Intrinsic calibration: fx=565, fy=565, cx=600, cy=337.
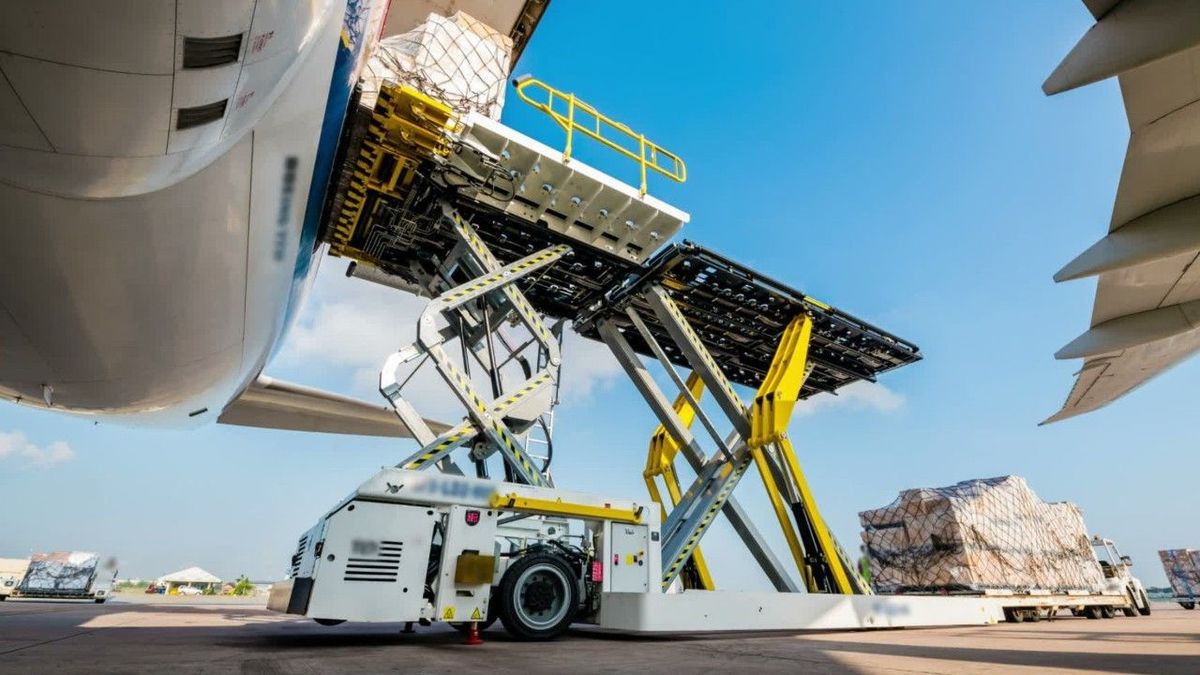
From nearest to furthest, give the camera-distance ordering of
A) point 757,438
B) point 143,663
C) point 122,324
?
point 143,663 < point 122,324 < point 757,438

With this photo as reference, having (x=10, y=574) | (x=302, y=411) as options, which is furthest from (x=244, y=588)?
(x=302, y=411)

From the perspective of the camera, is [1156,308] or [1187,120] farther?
[1156,308]

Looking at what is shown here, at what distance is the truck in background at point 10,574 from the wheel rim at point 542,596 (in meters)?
22.2

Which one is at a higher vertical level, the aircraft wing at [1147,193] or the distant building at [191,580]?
the aircraft wing at [1147,193]

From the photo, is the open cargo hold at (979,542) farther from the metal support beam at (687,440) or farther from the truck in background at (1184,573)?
the truck in background at (1184,573)

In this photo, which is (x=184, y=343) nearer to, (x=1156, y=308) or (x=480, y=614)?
(x=480, y=614)

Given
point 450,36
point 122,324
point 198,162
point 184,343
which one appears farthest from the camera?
point 450,36

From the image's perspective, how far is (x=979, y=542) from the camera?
38.3ft

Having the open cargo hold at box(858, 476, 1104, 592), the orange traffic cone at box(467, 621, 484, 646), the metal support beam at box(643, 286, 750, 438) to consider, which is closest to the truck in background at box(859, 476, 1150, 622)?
the open cargo hold at box(858, 476, 1104, 592)

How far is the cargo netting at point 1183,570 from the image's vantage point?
18.0m

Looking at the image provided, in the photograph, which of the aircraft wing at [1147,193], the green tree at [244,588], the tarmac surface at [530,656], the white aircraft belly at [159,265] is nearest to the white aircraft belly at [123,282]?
the white aircraft belly at [159,265]

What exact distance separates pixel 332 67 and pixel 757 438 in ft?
30.7

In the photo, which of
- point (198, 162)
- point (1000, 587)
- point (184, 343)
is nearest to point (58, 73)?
point (198, 162)

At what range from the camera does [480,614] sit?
564cm
